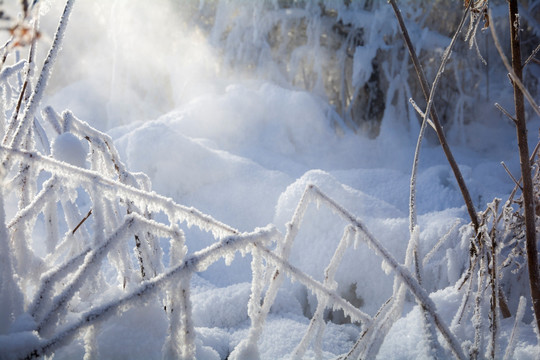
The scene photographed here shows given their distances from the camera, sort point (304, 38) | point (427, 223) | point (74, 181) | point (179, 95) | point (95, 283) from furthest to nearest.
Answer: point (179, 95) → point (304, 38) → point (427, 223) → point (95, 283) → point (74, 181)

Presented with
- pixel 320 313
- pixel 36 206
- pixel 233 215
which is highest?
pixel 36 206

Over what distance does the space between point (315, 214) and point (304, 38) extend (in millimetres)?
2635

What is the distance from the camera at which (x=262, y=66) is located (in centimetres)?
404

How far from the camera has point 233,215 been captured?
2.19 metres

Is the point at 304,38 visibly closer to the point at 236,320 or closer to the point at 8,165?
the point at 236,320

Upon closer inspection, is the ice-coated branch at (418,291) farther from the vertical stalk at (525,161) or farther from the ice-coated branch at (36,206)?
the ice-coated branch at (36,206)

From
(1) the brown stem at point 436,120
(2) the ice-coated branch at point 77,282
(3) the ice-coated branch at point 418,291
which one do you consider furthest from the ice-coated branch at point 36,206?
A: (1) the brown stem at point 436,120

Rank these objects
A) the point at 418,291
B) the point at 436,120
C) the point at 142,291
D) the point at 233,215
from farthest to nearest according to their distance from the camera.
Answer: the point at 233,215 → the point at 436,120 → the point at 418,291 → the point at 142,291

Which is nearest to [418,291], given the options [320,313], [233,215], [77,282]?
[320,313]

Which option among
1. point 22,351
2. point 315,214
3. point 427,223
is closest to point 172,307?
point 22,351

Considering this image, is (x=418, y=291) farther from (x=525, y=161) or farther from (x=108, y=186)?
(x=108, y=186)

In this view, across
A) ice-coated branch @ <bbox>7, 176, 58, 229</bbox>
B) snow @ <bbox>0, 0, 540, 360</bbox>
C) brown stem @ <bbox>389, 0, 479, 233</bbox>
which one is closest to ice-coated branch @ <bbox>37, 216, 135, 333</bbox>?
snow @ <bbox>0, 0, 540, 360</bbox>

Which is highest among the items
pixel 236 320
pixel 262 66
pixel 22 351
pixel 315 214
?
pixel 262 66

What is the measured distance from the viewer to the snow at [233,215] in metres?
0.54
